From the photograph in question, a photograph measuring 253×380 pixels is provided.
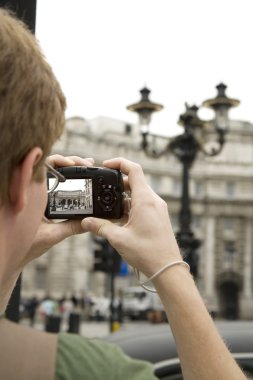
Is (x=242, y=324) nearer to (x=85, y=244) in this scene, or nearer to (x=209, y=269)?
(x=85, y=244)

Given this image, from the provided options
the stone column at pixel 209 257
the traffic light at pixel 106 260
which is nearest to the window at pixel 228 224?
the stone column at pixel 209 257

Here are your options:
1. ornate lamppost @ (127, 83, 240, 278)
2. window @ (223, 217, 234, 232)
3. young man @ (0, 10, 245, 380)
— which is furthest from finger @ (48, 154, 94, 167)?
window @ (223, 217, 234, 232)

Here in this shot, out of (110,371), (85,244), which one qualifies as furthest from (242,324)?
(85,244)

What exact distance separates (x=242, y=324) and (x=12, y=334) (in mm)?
2512

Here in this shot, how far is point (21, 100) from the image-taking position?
38.1 inches

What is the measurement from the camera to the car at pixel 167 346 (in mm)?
3000

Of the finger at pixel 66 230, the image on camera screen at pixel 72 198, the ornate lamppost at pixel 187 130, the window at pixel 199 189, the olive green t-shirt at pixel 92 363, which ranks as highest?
the window at pixel 199 189

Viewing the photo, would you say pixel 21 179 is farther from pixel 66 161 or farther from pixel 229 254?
pixel 229 254

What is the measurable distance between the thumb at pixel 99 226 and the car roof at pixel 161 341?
1773mm

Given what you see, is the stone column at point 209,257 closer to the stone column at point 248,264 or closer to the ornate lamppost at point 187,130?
the stone column at point 248,264

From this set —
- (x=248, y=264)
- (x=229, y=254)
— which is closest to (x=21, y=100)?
(x=229, y=254)

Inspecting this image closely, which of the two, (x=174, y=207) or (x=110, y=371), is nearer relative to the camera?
(x=110, y=371)

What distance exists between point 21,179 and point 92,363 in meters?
0.28

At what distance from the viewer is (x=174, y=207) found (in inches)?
2633
